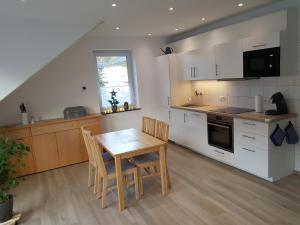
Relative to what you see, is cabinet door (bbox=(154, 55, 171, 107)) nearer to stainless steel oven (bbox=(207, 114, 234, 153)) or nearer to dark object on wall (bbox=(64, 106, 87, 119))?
stainless steel oven (bbox=(207, 114, 234, 153))

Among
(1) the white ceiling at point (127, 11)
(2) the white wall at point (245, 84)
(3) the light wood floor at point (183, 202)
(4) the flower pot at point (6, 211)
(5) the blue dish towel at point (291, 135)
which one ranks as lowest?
(3) the light wood floor at point (183, 202)

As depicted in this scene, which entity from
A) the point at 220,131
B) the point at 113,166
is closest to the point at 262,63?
the point at 220,131

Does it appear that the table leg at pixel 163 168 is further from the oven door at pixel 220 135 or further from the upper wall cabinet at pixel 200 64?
Answer: the upper wall cabinet at pixel 200 64

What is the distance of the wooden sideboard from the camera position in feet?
12.7

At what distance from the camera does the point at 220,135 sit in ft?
12.2

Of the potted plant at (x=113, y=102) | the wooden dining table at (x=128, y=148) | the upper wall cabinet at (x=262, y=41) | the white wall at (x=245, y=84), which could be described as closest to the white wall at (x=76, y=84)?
the potted plant at (x=113, y=102)

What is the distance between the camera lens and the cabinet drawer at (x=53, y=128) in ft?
12.9

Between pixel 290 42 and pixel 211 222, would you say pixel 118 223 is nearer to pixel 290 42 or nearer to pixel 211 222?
pixel 211 222

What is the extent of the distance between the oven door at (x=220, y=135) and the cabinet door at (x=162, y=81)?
1315 mm

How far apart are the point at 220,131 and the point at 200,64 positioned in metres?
1.36

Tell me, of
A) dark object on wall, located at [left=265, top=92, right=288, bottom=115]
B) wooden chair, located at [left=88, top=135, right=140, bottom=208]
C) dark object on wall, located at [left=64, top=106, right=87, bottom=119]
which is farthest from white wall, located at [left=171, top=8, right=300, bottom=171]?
dark object on wall, located at [left=64, top=106, right=87, bottom=119]

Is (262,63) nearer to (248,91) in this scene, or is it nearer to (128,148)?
(248,91)

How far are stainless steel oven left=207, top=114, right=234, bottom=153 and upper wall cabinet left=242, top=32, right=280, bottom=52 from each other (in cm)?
109

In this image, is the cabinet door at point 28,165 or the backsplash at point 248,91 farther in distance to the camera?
the cabinet door at point 28,165
